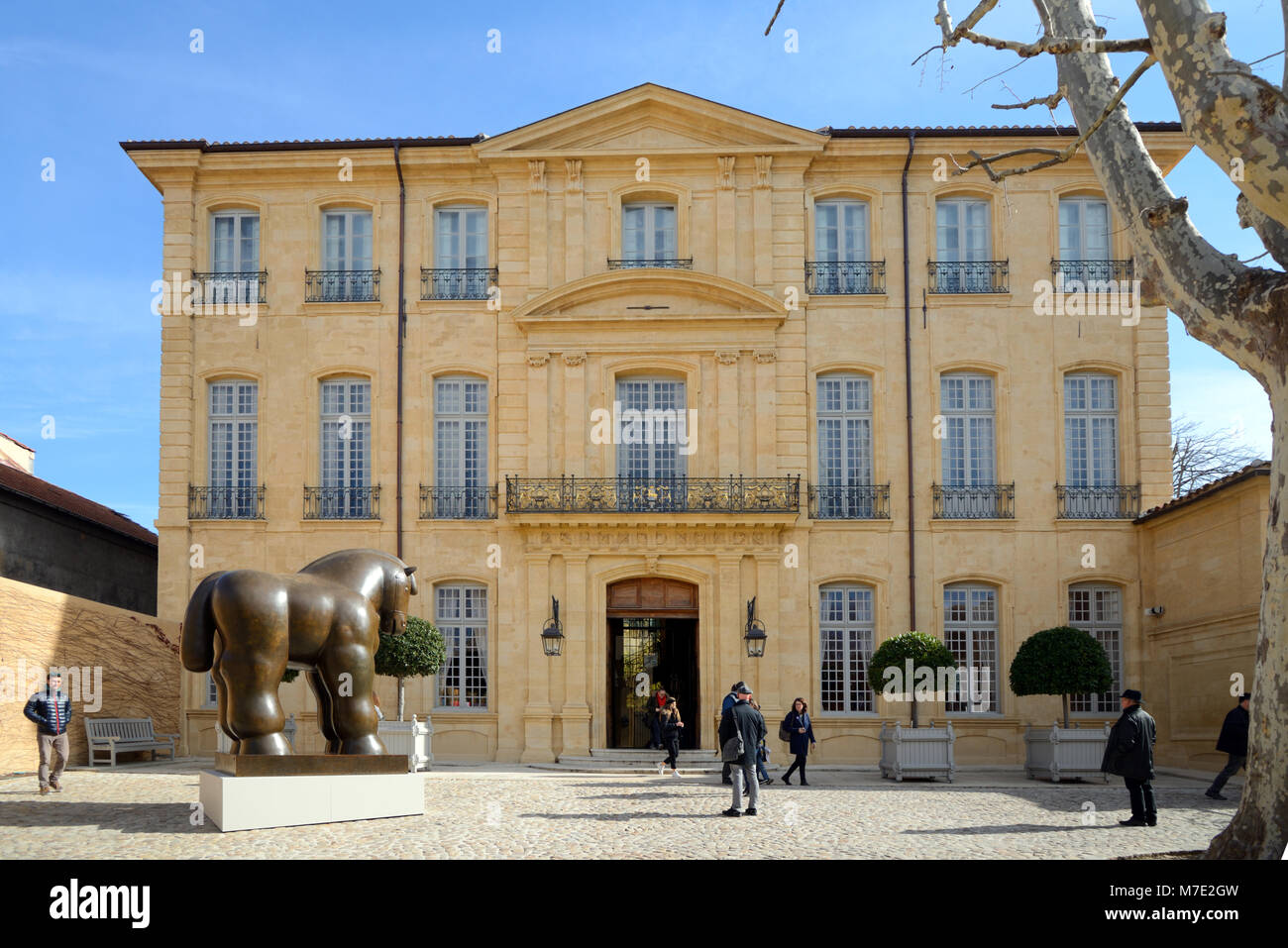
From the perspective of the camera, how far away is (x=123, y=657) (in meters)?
21.9

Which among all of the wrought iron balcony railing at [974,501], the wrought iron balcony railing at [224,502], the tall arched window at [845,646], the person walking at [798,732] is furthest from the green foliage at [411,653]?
the wrought iron balcony railing at [974,501]

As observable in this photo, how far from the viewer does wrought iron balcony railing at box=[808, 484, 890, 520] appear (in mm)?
23359

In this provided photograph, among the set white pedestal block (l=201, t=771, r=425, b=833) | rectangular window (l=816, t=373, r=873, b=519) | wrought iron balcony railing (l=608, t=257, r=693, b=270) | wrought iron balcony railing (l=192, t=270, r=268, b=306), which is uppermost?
wrought iron balcony railing (l=608, t=257, r=693, b=270)

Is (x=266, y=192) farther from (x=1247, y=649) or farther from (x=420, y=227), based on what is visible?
(x=1247, y=649)

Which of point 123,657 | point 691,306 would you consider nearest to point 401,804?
point 123,657

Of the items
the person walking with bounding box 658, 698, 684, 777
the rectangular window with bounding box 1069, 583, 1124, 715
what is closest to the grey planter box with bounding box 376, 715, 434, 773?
the person walking with bounding box 658, 698, 684, 777

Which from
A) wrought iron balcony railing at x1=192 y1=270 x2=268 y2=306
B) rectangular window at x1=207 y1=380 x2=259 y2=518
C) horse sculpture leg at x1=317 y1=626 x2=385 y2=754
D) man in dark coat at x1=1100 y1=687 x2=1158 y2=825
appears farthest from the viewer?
wrought iron balcony railing at x1=192 y1=270 x2=268 y2=306

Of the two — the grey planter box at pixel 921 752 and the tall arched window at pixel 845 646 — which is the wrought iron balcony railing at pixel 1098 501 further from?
the grey planter box at pixel 921 752

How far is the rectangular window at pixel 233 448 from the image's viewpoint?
23922 mm

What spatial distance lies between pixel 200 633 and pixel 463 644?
10784 mm

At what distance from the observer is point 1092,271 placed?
77.9ft

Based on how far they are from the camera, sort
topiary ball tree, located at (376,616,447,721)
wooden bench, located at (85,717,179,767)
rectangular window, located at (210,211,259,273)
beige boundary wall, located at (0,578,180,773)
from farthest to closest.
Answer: rectangular window, located at (210,211,259,273) < wooden bench, located at (85,717,179,767) < topiary ball tree, located at (376,616,447,721) < beige boundary wall, located at (0,578,180,773)

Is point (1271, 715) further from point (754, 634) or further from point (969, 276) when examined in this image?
point (969, 276)

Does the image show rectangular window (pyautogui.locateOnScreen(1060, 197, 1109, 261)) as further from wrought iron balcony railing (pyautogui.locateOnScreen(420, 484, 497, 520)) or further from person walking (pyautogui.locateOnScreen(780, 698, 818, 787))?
wrought iron balcony railing (pyautogui.locateOnScreen(420, 484, 497, 520))
